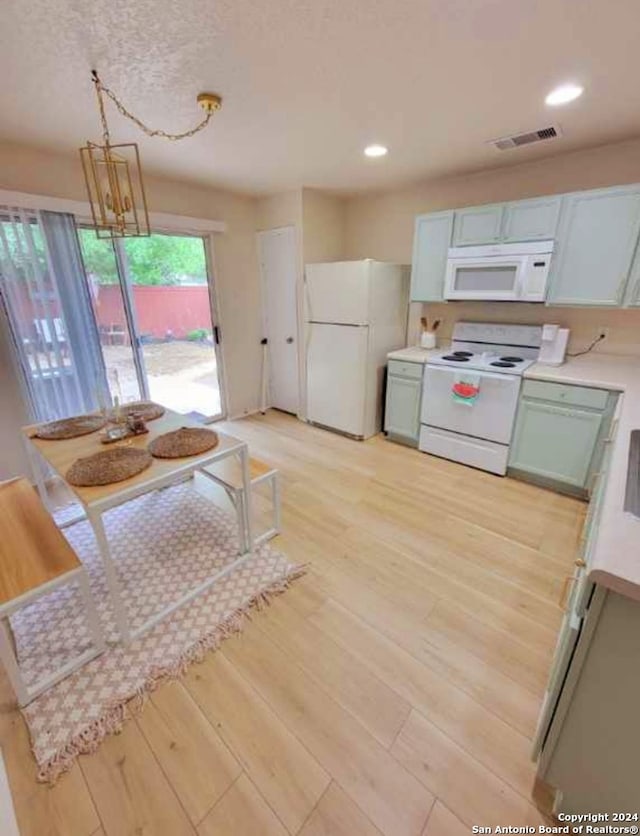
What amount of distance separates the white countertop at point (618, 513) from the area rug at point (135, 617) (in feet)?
4.72

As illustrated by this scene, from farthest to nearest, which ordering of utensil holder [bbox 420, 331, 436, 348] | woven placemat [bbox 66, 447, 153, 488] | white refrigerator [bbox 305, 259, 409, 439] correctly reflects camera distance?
utensil holder [bbox 420, 331, 436, 348], white refrigerator [bbox 305, 259, 409, 439], woven placemat [bbox 66, 447, 153, 488]

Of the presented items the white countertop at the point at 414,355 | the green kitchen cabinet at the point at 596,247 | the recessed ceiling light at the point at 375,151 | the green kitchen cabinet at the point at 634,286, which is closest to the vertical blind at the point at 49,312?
the recessed ceiling light at the point at 375,151

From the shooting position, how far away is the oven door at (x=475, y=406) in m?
2.68

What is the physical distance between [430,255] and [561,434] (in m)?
1.81

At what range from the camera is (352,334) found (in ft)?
11.0

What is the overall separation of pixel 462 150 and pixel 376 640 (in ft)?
10.2

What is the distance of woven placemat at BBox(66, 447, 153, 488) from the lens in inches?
59.0

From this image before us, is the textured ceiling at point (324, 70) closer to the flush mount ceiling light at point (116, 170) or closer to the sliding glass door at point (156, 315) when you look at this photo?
the flush mount ceiling light at point (116, 170)

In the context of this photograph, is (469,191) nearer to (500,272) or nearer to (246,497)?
(500,272)

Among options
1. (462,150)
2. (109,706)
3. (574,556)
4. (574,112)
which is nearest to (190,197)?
(462,150)

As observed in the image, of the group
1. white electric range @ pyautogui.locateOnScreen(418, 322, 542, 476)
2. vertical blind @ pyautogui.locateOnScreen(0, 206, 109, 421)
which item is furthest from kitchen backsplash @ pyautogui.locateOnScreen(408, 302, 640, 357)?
vertical blind @ pyautogui.locateOnScreen(0, 206, 109, 421)

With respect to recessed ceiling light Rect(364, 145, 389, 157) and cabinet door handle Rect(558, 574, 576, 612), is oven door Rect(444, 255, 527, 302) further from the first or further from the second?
cabinet door handle Rect(558, 574, 576, 612)

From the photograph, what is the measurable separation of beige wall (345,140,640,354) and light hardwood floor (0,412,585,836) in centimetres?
159

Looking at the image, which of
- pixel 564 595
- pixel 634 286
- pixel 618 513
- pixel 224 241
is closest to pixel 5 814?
pixel 618 513
